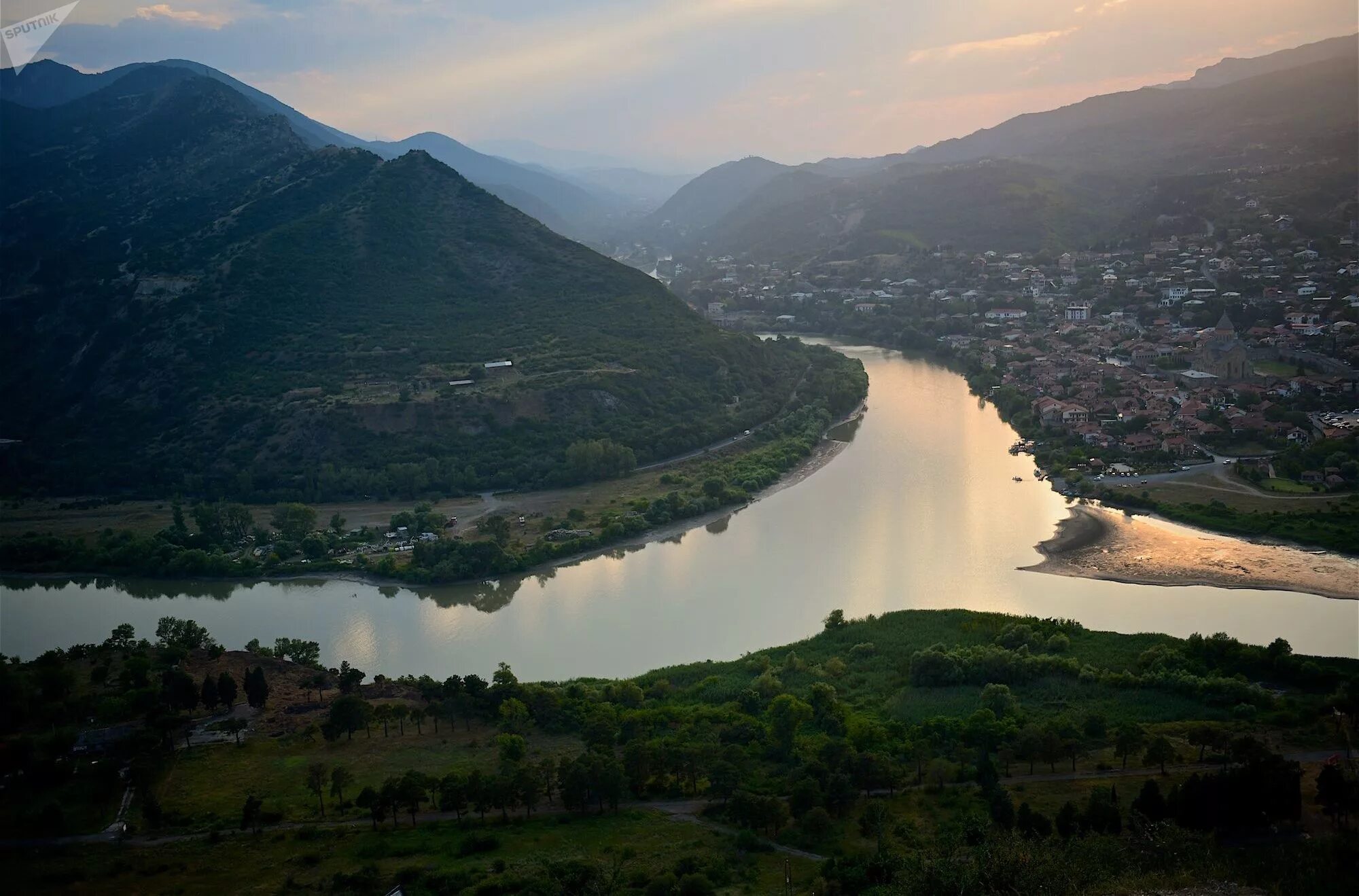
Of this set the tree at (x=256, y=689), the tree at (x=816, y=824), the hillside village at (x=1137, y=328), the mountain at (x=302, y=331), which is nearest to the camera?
the tree at (x=816, y=824)

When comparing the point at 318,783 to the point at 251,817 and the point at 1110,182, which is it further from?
the point at 1110,182

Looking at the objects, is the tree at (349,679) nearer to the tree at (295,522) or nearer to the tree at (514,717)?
the tree at (514,717)

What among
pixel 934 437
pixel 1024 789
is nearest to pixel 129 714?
pixel 1024 789

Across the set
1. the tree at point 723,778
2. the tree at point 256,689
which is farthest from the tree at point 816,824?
the tree at point 256,689

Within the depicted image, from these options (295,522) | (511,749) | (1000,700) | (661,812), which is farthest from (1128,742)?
(295,522)

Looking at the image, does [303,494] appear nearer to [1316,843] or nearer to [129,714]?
[129,714]
